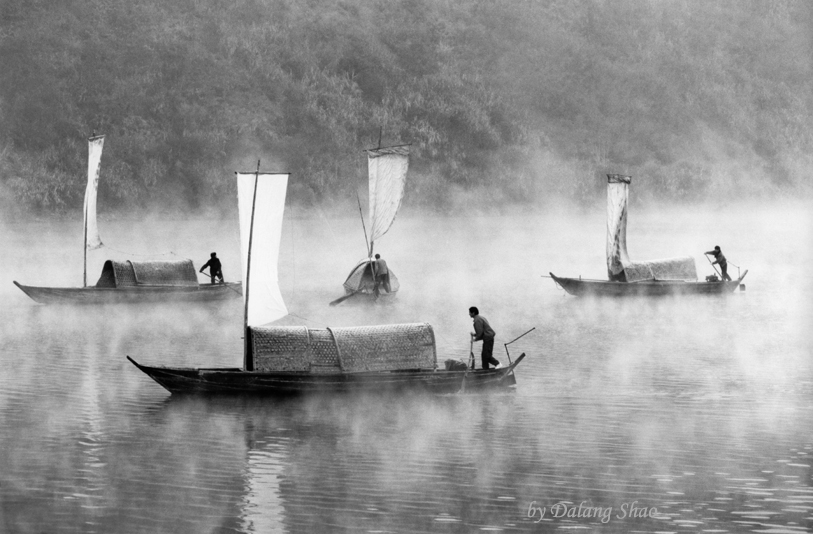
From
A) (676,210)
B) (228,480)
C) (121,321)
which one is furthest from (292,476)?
(676,210)

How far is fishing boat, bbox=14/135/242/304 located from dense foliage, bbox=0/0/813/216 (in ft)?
231

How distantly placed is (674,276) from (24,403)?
33.3 meters

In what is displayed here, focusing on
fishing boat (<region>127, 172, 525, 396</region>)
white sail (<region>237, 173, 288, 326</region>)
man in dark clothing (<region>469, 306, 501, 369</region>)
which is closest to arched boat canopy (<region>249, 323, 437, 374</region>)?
fishing boat (<region>127, 172, 525, 396</region>)

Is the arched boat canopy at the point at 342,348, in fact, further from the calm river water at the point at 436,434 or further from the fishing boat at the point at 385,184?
the fishing boat at the point at 385,184

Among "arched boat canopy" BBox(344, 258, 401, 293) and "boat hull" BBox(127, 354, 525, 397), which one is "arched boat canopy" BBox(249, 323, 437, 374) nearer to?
"boat hull" BBox(127, 354, 525, 397)

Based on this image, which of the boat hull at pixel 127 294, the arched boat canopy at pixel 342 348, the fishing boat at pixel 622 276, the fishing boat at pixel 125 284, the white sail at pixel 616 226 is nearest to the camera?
the arched boat canopy at pixel 342 348

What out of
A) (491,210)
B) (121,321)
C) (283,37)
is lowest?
(121,321)

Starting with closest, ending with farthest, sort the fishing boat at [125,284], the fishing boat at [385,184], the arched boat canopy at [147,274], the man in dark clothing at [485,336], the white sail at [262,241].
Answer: the man in dark clothing at [485,336], the white sail at [262,241], the fishing boat at [125,284], the arched boat canopy at [147,274], the fishing boat at [385,184]

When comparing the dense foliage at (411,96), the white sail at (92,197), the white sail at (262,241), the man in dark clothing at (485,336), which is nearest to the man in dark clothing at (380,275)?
the white sail at (92,197)

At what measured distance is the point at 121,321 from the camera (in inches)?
1810

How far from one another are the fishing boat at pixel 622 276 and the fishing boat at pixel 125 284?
14.8 m

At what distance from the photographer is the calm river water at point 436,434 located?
20.7 metres

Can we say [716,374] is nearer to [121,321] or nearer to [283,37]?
[121,321]

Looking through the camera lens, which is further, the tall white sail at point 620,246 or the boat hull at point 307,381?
the tall white sail at point 620,246
